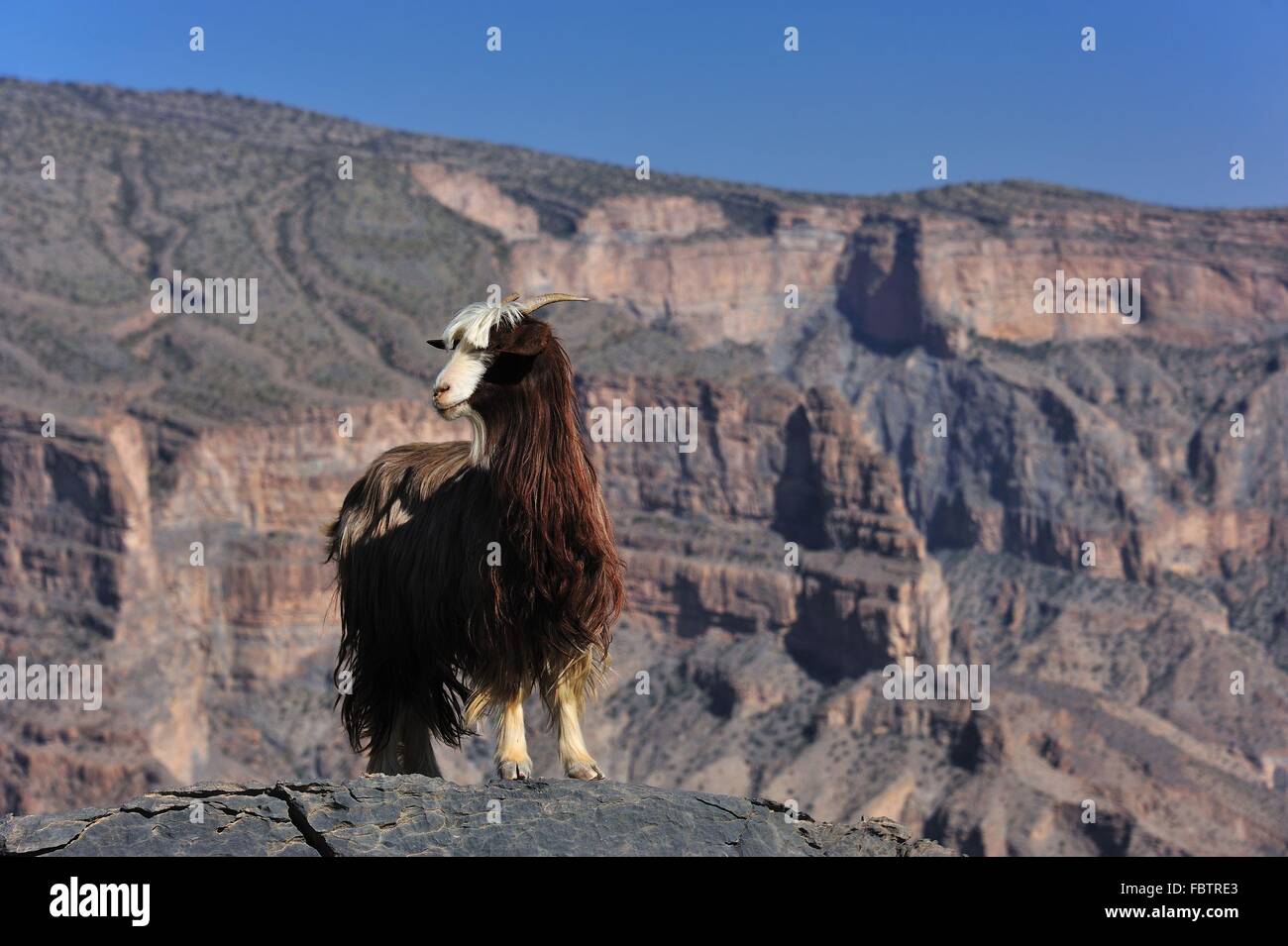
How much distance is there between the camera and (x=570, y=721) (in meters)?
11.3

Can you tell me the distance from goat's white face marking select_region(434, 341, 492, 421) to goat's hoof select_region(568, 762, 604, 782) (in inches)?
93.3

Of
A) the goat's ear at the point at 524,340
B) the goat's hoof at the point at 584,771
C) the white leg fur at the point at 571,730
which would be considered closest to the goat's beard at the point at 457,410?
the goat's ear at the point at 524,340

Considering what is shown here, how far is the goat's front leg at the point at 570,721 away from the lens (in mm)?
11180

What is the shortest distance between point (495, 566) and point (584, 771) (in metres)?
1.43

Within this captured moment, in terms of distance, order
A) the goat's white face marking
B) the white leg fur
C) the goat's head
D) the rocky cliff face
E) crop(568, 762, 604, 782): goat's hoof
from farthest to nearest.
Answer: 1. the rocky cliff face
2. the white leg fur
3. crop(568, 762, 604, 782): goat's hoof
4. the goat's head
5. the goat's white face marking

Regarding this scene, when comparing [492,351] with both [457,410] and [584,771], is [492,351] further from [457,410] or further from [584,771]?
[584,771]

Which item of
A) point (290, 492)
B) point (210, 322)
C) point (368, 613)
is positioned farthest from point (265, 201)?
point (368, 613)

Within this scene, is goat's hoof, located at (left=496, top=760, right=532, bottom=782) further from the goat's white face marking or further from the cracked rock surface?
the goat's white face marking

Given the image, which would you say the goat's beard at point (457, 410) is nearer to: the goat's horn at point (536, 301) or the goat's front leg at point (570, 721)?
the goat's horn at point (536, 301)

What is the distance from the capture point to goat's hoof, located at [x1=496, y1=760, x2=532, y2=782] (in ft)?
35.2

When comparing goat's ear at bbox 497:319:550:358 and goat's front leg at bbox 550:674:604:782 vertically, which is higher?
goat's ear at bbox 497:319:550:358

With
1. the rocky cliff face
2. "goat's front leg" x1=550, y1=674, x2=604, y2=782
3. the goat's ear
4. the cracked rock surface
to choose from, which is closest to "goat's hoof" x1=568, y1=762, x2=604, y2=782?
"goat's front leg" x1=550, y1=674, x2=604, y2=782
